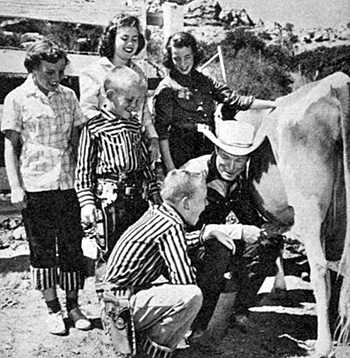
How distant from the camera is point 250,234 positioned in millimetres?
2209

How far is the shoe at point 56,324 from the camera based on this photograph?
2.08 metres

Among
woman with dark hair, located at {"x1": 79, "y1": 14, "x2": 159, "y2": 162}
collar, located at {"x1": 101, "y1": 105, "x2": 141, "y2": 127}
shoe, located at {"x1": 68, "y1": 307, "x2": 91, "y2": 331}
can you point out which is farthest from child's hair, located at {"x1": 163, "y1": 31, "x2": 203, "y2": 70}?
shoe, located at {"x1": 68, "y1": 307, "x2": 91, "y2": 331}

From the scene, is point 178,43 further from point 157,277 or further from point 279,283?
point 279,283

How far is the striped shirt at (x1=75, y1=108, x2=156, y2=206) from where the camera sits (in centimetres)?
206

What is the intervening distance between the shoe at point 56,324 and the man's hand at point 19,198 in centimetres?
35

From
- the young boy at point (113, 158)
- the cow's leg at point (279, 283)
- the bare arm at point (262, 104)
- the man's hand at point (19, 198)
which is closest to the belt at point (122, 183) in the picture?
the young boy at point (113, 158)

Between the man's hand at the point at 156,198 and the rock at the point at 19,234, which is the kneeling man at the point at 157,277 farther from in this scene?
the rock at the point at 19,234

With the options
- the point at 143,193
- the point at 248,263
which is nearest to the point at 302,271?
the point at 248,263

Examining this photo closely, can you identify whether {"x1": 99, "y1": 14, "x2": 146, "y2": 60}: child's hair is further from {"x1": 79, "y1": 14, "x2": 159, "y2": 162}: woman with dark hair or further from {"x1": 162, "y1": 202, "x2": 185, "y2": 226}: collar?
{"x1": 162, "y1": 202, "x2": 185, "y2": 226}: collar

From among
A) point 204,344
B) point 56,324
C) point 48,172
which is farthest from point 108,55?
point 204,344

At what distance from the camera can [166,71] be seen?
213cm

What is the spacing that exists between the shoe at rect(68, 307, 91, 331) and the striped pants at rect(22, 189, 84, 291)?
73 millimetres

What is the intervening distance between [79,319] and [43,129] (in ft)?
1.97

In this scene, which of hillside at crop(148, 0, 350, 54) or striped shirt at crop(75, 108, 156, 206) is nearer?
striped shirt at crop(75, 108, 156, 206)
